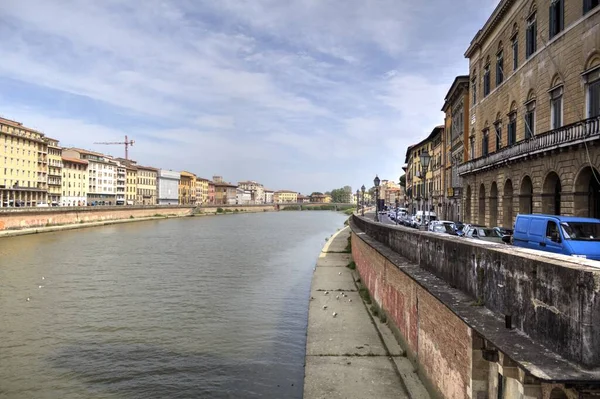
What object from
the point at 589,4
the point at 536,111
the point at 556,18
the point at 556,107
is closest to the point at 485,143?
the point at 536,111

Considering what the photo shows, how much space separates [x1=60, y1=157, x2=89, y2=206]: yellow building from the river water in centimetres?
7162

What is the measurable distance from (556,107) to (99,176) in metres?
108

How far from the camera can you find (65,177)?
9688 centimetres

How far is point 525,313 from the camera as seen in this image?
5367 millimetres

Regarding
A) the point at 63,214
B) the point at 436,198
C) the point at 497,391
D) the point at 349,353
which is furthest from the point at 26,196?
the point at 497,391

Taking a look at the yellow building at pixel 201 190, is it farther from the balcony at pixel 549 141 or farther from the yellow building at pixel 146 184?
the balcony at pixel 549 141

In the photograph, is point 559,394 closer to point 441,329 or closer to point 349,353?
point 441,329

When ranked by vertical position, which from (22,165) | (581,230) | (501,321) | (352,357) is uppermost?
(22,165)

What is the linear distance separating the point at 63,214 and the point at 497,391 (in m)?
72.1

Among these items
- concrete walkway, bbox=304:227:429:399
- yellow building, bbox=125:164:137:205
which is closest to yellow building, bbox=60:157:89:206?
yellow building, bbox=125:164:137:205

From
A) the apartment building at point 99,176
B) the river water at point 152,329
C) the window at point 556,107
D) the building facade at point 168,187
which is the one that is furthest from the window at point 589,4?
the building facade at point 168,187

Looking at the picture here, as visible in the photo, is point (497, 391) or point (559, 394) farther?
point (497, 391)

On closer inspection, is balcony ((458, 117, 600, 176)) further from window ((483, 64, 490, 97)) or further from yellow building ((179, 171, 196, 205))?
yellow building ((179, 171, 196, 205))

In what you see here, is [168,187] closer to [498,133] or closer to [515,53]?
[498,133]
